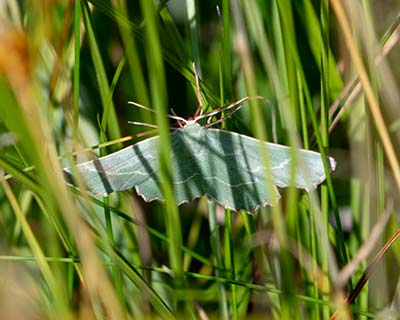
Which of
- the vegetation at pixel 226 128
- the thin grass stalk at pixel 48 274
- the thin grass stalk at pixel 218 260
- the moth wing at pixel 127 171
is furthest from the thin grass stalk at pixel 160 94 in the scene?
the thin grass stalk at pixel 218 260

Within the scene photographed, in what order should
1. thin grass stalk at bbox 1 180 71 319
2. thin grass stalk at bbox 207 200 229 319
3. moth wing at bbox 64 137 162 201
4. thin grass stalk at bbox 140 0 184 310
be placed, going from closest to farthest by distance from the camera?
thin grass stalk at bbox 140 0 184 310
thin grass stalk at bbox 1 180 71 319
moth wing at bbox 64 137 162 201
thin grass stalk at bbox 207 200 229 319

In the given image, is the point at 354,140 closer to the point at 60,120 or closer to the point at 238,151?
the point at 238,151

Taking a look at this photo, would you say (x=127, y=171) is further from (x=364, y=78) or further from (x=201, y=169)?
(x=364, y=78)

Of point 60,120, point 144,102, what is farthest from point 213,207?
point 144,102

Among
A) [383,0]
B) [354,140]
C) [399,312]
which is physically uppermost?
[383,0]

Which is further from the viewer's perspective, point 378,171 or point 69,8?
point 69,8

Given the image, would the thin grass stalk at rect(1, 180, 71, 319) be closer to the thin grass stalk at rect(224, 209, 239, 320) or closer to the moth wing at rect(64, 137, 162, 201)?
the moth wing at rect(64, 137, 162, 201)

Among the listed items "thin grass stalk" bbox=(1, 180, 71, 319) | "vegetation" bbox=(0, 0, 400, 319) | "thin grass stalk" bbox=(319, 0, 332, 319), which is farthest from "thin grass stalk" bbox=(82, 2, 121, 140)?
"thin grass stalk" bbox=(319, 0, 332, 319)

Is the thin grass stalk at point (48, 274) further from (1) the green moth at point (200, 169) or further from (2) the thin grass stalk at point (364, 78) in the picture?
(2) the thin grass stalk at point (364, 78)
